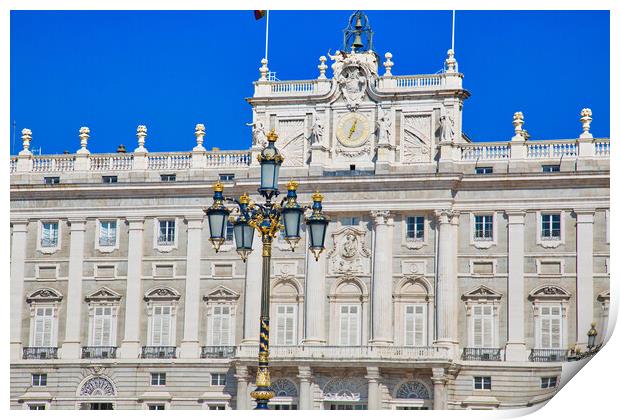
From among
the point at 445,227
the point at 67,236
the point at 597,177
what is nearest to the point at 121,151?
the point at 67,236

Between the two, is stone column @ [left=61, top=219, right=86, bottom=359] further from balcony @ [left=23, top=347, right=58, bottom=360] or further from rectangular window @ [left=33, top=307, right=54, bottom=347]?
rectangular window @ [left=33, top=307, right=54, bottom=347]

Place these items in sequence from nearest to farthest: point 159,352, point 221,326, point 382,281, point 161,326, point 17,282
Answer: point 382,281 < point 159,352 < point 221,326 < point 161,326 < point 17,282

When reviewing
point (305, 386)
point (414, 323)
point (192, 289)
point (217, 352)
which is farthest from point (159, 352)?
point (414, 323)

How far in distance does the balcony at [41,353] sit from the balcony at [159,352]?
10.8 feet

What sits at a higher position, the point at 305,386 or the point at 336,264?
the point at 336,264

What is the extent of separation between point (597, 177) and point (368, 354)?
1029cm

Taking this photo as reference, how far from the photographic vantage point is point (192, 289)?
73.1 m

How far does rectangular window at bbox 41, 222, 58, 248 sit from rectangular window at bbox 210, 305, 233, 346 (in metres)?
6.77

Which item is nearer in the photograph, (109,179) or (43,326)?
(43,326)

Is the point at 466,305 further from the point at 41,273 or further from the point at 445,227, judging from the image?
the point at 41,273

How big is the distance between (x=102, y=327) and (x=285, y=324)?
22.5 feet

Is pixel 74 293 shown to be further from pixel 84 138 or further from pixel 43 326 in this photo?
pixel 84 138

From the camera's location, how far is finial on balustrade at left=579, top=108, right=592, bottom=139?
6950cm

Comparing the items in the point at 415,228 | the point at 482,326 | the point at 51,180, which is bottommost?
the point at 482,326
